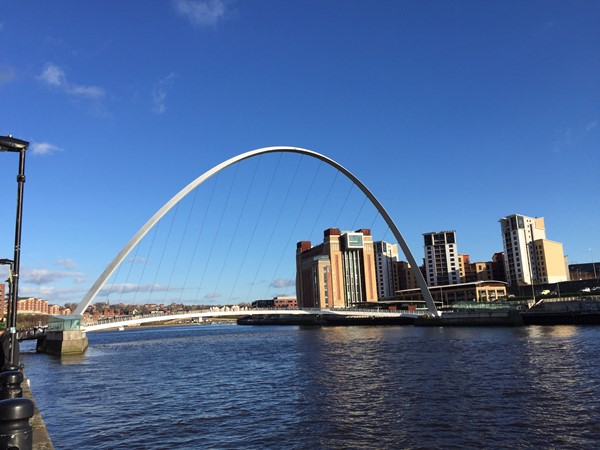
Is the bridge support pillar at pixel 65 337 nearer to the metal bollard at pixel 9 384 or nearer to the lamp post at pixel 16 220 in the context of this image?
the lamp post at pixel 16 220

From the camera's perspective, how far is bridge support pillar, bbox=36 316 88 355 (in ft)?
143

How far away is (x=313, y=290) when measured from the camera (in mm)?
164000

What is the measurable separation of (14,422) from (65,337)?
1787 inches

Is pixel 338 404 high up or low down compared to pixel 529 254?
down

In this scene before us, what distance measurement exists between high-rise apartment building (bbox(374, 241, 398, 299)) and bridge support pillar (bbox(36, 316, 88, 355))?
471ft

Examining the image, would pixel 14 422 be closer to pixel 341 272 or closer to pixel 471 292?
pixel 471 292

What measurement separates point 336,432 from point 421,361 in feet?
55.1

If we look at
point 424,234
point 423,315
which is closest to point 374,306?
point 424,234

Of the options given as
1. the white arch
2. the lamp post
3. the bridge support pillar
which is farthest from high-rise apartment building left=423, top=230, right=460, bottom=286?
the lamp post

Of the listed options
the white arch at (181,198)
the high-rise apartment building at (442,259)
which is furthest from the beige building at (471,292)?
the white arch at (181,198)

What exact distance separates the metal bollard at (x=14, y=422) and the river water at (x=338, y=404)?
891 cm

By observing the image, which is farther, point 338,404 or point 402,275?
point 402,275

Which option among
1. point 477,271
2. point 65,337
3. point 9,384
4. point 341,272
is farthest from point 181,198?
point 477,271

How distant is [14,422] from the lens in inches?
141
